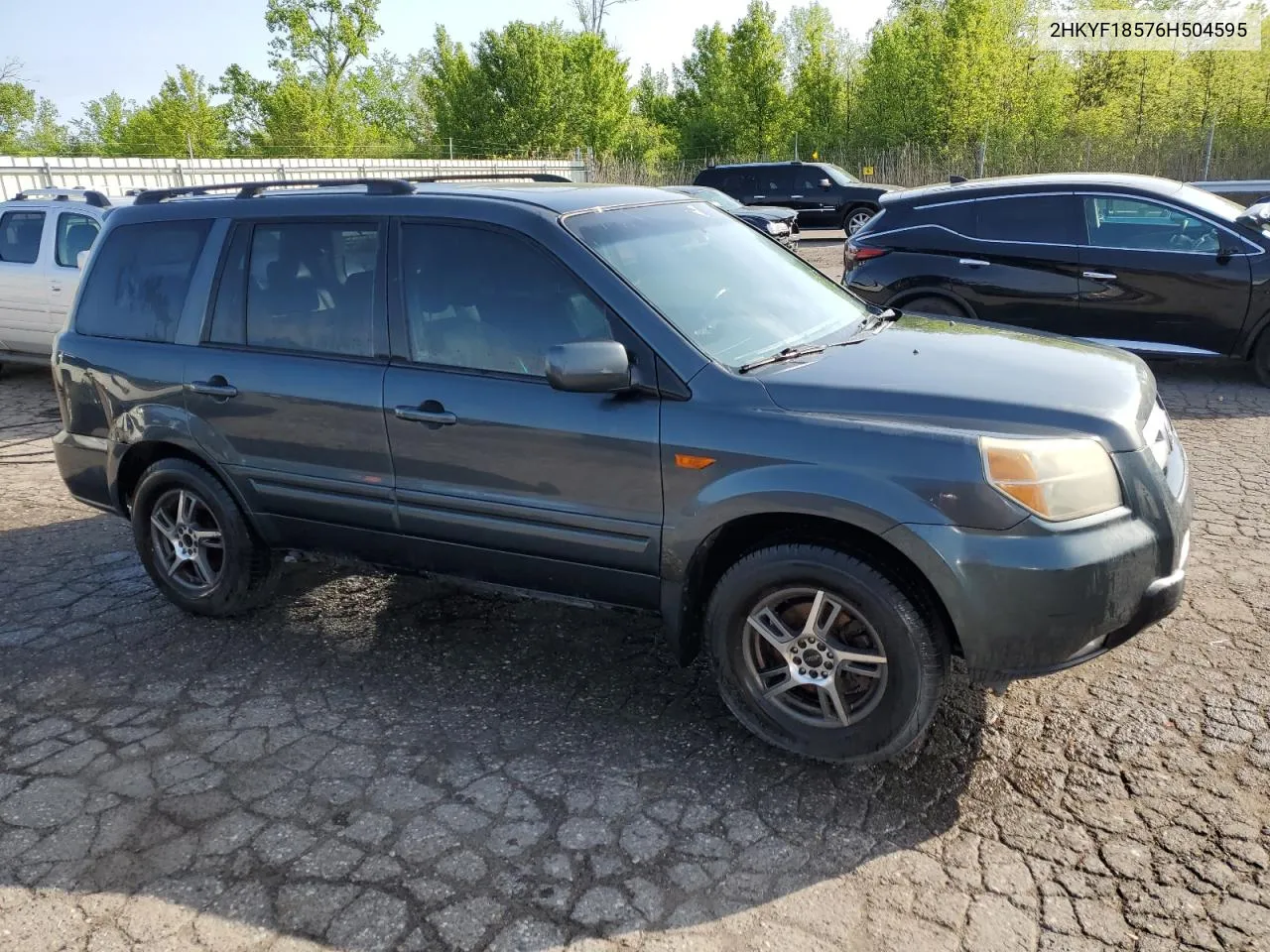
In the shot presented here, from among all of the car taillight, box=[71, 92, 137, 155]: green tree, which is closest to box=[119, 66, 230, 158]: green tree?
box=[71, 92, 137, 155]: green tree

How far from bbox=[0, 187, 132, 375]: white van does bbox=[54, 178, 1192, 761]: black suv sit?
5.98 meters

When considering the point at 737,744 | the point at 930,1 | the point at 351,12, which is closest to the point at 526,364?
the point at 737,744

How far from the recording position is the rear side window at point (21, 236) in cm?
1006

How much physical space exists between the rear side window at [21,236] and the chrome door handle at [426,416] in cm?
829

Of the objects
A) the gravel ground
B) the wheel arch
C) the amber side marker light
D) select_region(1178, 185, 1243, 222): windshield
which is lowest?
the gravel ground

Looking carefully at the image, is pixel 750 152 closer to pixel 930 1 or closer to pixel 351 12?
pixel 930 1

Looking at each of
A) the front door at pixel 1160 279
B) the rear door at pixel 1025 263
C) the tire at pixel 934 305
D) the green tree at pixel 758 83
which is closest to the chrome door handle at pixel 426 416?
the tire at pixel 934 305

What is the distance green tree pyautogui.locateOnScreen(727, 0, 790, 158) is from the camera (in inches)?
1779

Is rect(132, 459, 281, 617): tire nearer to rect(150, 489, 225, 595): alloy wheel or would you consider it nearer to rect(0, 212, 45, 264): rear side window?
rect(150, 489, 225, 595): alloy wheel

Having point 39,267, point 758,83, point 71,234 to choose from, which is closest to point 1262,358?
point 71,234

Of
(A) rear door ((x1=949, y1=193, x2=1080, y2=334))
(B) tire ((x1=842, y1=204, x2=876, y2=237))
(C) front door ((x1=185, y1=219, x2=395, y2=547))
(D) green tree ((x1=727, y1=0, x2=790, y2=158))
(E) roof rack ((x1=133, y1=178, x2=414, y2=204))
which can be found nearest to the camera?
(C) front door ((x1=185, y1=219, x2=395, y2=547))

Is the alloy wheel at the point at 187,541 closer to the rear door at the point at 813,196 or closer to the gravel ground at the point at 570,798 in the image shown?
the gravel ground at the point at 570,798

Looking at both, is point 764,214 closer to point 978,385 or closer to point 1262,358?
point 1262,358

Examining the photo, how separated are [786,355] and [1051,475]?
3.33 ft
